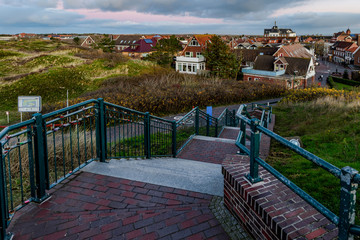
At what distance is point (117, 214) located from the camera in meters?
3.91

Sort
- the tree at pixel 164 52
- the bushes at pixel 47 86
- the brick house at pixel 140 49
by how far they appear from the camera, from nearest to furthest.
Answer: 1. the bushes at pixel 47 86
2. the tree at pixel 164 52
3. the brick house at pixel 140 49

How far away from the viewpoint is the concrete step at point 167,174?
4.82 metres

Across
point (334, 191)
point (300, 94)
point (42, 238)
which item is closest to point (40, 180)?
point (42, 238)

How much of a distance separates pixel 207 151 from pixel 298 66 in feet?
132

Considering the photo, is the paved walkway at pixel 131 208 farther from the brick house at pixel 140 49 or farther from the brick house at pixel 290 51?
the brick house at pixel 140 49

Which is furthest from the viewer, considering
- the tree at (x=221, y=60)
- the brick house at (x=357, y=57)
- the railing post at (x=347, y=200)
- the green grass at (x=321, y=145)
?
the brick house at (x=357, y=57)

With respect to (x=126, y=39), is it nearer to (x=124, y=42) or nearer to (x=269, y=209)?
(x=124, y=42)

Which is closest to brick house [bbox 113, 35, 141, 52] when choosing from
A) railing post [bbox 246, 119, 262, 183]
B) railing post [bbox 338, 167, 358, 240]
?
railing post [bbox 246, 119, 262, 183]

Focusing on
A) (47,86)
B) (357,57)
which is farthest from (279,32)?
(47,86)

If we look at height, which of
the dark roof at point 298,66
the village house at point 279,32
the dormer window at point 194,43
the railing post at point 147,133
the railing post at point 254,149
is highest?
the village house at point 279,32

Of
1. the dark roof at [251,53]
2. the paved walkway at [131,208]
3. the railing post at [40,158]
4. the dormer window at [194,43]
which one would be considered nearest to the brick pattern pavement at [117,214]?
the paved walkway at [131,208]

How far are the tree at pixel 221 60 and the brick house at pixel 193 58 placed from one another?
518 cm

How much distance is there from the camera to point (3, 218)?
10.4 ft

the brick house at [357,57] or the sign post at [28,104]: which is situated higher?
the brick house at [357,57]
